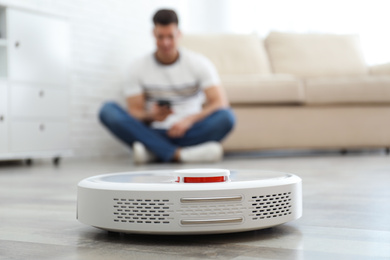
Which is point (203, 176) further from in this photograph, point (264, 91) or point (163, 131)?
point (264, 91)

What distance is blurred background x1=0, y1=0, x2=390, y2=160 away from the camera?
3.49m

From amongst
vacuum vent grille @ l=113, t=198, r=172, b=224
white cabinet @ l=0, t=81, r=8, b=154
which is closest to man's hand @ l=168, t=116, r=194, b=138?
white cabinet @ l=0, t=81, r=8, b=154

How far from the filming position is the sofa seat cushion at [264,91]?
3.25 metres

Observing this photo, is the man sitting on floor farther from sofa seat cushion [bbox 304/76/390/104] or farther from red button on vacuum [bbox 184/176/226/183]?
red button on vacuum [bbox 184/176/226/183]

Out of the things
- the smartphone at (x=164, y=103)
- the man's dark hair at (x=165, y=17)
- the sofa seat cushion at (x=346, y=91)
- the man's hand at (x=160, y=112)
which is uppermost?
the man's dark hair at (x=165, y=17)

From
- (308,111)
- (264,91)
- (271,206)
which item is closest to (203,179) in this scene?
(271,206)

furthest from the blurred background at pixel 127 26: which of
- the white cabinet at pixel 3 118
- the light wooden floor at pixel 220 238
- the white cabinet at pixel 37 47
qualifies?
the light wooden floor at pixel 220 238

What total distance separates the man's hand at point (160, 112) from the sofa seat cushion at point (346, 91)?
3.32 ft

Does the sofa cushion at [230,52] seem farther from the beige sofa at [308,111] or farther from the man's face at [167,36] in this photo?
the man's face at [167,36]

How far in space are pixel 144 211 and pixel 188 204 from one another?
0.06 m

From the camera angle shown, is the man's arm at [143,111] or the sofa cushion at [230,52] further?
the sofa cushion at [230,52]

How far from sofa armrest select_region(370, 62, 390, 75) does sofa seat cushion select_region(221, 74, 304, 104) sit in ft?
2.60

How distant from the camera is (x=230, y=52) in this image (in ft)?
12.6

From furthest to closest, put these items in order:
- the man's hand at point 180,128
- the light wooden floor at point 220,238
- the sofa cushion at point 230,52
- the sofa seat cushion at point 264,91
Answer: the sofa cushion at point 230,52 < the sofa seat cushion at point 264,91 < the man's hand at point 180,128 < the light wooden floor at point 220,238
